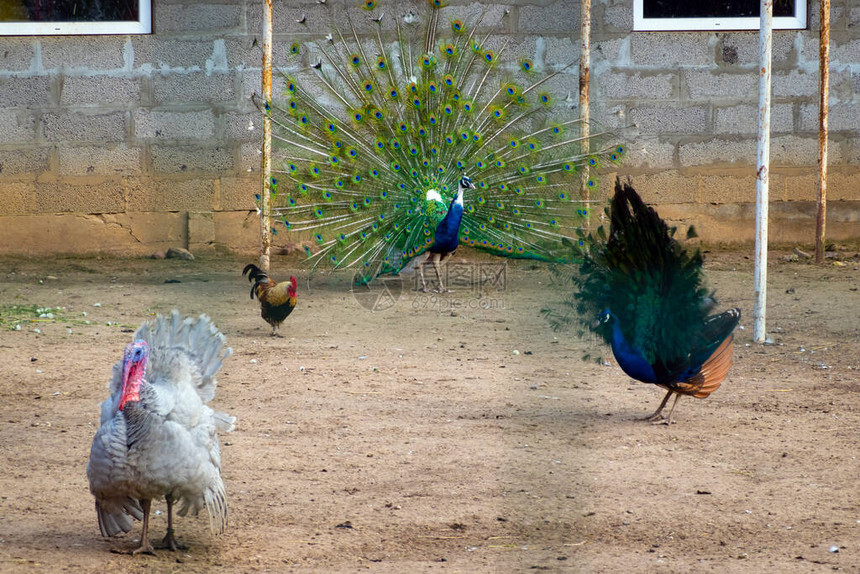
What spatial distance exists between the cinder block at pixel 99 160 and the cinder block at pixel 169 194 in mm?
180

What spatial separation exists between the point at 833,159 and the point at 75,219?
6.85m

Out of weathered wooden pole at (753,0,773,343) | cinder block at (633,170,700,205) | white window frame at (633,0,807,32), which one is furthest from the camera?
cinder block at (633,170,700,205)

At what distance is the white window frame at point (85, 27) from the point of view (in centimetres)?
906

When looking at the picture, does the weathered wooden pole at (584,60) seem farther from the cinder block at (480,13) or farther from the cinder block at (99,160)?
the cinder block at (99,160)

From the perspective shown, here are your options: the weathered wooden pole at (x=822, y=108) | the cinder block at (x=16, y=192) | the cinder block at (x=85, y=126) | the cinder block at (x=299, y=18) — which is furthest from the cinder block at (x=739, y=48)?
the cinder block at (x=16, y=192)

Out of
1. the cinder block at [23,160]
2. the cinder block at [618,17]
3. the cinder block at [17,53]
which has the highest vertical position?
the cinder block at [618,17]

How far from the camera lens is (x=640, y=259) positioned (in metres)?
4.87

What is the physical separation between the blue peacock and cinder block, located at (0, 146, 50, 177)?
5.99 meters

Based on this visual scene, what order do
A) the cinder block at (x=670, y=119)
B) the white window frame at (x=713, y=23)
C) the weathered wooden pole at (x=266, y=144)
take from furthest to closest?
the cinder block at (x=670, y=119)
the white window frame at (x=713, y=23)
the weathered wooden pole at (x=266, y=144)

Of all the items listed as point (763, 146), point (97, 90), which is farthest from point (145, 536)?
point (97, 90)

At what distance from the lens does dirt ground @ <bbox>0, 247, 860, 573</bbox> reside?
351 cm

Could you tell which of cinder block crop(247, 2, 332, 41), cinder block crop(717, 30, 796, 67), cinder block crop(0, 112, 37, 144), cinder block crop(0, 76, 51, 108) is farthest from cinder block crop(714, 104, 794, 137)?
cinder block crop(0, 112, 37, 144)

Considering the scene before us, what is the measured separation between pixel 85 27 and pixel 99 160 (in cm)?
117

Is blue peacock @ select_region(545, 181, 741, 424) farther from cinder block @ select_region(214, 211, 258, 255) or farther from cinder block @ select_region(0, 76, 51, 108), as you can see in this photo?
cinder block @ select_region(0, 76, 51, 108)
